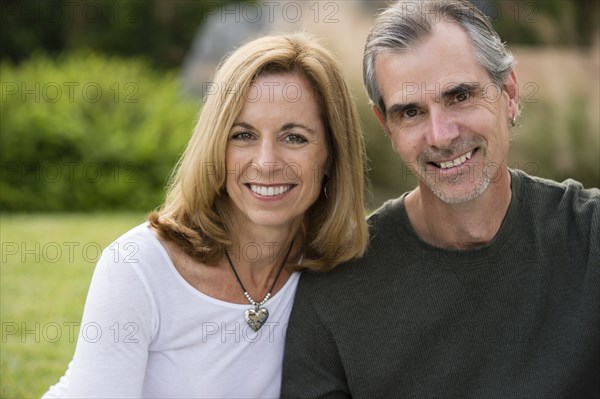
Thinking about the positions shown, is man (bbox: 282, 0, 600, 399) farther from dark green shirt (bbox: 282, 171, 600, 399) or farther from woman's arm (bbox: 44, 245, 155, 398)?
woman's arm (bbox: 44, 245, 155, 398)

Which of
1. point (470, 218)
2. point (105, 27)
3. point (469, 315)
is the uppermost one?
point (105, 27)

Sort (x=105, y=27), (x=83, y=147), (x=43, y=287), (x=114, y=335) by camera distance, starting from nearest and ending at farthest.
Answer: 1. (x=114, y=335)
2. (x=43, y=287)
3. (x=83, y=147)
4. (x=105, y=27)

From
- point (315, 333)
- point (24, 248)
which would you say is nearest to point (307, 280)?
point (315, 333)

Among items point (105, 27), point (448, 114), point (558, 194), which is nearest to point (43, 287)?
point (448, 114)

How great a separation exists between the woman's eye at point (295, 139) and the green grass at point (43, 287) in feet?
5.36

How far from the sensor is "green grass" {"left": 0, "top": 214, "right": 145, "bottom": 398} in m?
3.49

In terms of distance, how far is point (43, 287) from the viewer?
465cm

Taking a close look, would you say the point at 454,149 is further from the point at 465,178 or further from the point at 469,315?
the point at 469,315

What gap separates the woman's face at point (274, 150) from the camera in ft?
7.64

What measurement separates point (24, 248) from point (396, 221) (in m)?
3.69

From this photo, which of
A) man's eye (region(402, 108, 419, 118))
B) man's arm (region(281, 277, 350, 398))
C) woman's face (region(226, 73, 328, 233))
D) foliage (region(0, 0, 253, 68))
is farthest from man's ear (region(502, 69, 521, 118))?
foliage (region(0, 0, 253, 68))

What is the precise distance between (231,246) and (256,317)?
0.79ft

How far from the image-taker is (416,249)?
7.90 ft

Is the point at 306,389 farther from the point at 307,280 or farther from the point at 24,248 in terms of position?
the point at 24,248
